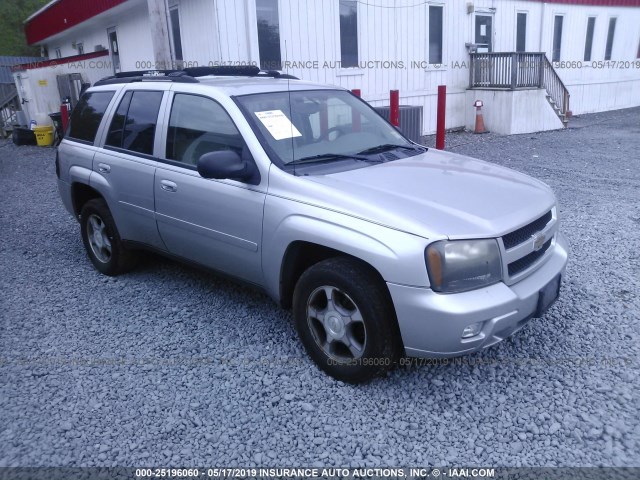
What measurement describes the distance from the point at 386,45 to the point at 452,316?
11.5 metres

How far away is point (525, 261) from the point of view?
3309mm

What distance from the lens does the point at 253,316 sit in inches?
174

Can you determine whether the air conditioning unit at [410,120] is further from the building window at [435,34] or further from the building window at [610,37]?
the building window at [610,37]

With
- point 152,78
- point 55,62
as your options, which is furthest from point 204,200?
point 55,62

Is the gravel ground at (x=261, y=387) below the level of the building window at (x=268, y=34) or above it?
below

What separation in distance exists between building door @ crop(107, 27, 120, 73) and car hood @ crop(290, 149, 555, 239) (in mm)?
14355

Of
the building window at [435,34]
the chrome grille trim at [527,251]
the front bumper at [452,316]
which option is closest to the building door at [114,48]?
the building window at [435,34]

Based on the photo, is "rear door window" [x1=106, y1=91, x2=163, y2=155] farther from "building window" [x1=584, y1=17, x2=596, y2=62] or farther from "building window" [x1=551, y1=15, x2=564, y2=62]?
"building window" [x1=584, y1=17, x2=596, y2=62]

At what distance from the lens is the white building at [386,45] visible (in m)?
10.8

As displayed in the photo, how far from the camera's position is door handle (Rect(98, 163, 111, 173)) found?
4.90m

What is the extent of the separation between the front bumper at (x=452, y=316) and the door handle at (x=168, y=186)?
201 cm

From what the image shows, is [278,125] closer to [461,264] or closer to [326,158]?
[326,158]

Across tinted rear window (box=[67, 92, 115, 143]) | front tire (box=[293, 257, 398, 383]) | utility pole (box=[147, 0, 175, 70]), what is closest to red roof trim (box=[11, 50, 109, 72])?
utility pole (box=[147, 0, 175, 70])

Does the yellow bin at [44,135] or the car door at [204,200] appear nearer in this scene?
the car door at [204,200]
